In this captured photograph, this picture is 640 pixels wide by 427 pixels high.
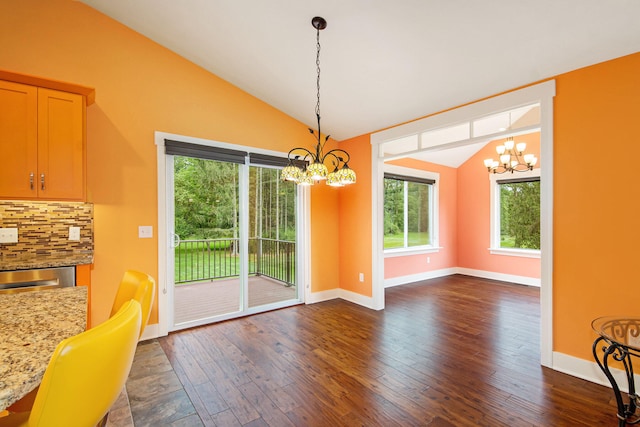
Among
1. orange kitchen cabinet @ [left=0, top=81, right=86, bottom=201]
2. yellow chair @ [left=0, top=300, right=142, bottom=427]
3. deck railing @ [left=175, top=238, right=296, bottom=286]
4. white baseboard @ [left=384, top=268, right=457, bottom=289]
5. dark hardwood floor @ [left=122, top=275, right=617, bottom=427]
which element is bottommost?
dark hardwood floor @ [left=122, top=275, right=617, bottom=427]

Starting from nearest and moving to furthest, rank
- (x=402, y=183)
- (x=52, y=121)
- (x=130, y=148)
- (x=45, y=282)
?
(x=45, y=282) → (x=52, y=121) → (x=130, y=148) → (x=402, y=183)

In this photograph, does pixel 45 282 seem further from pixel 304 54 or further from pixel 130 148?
pixel 304 54

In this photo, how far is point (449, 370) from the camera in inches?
101

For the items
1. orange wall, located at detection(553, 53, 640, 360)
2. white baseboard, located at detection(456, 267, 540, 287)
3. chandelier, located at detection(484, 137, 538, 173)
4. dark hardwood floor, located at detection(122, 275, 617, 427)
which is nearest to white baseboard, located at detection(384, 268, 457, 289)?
white baseboard, located at detection(456, 267, 540, 287)

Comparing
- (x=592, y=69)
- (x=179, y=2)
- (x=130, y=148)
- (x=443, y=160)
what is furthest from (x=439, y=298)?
(x=179, y=2)

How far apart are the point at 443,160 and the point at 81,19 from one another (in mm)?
6274

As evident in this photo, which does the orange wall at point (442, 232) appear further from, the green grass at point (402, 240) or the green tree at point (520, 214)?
the green tree at point (520, 214)

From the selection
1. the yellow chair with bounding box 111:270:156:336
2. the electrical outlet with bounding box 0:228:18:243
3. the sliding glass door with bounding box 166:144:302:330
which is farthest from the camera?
the sliding glass door with bounding box 166:144:302:330

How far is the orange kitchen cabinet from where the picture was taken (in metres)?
2.39

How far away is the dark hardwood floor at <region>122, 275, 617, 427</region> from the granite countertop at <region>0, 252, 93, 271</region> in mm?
1080

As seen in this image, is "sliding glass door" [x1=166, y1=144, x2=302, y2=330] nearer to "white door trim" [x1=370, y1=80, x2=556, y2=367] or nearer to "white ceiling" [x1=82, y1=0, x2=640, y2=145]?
"white ceiling" [x1=82, y1=0, x2=640, y2=145]

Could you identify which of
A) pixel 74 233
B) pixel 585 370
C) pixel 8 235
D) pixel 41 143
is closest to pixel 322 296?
pixel 585 370

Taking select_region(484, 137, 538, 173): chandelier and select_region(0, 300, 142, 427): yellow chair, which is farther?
select_region(484, 137, 538, 173): chandelier

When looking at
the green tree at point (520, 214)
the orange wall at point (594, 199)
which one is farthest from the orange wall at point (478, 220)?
the orange wall at point (594, 199)
